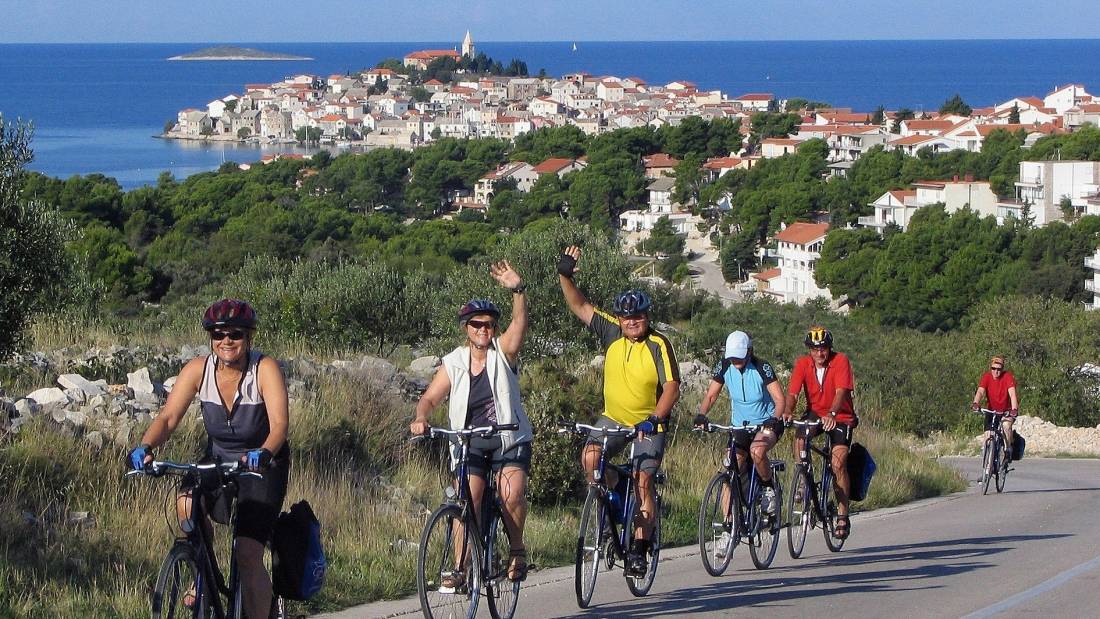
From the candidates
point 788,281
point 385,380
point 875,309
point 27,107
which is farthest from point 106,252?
point 27,107

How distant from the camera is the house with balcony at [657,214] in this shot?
104 metres

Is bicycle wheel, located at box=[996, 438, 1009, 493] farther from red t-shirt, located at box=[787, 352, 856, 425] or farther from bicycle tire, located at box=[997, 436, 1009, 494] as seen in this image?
red t-shirt, located at box=[787, 352, 856, 425]

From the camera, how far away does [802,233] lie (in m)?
87.4

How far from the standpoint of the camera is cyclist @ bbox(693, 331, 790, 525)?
769 cm

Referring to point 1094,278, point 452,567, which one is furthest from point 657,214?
point 452,567

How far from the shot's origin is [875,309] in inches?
2815

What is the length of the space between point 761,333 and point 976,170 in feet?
241

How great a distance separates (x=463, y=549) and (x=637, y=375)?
1394 mm

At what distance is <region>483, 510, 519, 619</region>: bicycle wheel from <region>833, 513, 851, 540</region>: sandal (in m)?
2.97

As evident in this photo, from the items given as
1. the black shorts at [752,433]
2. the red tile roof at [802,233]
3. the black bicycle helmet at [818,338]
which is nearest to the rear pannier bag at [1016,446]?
the black bicycle helmet at [818,338]

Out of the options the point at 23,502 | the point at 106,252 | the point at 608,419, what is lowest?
the point at 23,502

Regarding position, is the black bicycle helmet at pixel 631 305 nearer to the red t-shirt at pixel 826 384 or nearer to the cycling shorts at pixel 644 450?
the cycling shorts at pixel 644 450

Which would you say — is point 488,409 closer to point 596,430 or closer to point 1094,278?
point 596,430

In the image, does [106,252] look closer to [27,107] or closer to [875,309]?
[875,309]
